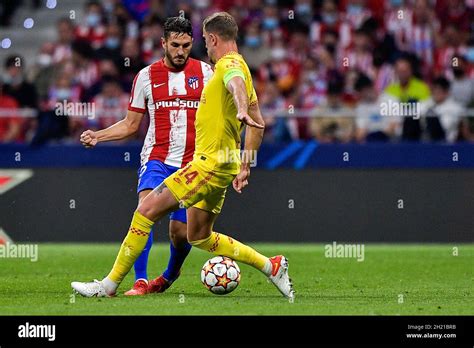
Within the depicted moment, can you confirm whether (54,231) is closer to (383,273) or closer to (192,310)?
(383,273)

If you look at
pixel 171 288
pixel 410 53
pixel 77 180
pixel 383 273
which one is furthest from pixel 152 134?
pixel 410 53

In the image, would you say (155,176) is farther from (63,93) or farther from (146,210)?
(63,93)

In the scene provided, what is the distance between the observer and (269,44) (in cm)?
2022

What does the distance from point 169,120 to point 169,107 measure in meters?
0.12

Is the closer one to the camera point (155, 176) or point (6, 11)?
point (155, 176)

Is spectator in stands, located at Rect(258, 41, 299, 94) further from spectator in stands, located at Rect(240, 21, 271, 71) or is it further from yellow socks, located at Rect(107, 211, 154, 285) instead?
yellow socks, located at Rect(107, 211, 154, 285)

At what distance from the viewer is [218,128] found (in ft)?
32.3

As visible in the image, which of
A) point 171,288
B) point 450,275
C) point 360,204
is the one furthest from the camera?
point 360,204

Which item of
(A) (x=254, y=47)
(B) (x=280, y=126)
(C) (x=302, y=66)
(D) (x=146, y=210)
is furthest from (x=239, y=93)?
(A) (x=254, y=47)

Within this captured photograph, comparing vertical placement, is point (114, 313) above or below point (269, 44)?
below

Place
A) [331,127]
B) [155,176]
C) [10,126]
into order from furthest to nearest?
[10,126] < [331,127] < [155,176]

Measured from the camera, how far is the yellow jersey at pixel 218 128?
9.78 meters

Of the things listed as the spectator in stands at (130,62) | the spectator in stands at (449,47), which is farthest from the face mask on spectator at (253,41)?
the spectator in stands at (449,47)
